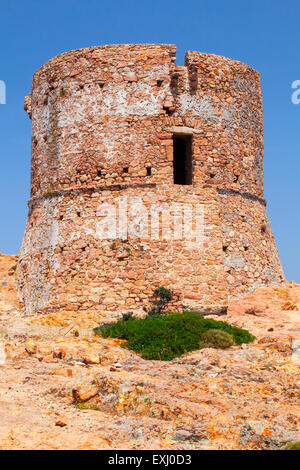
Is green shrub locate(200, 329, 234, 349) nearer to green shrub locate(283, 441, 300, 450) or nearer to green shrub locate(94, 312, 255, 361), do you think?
green shrub locate(94, 312, 255, 361)

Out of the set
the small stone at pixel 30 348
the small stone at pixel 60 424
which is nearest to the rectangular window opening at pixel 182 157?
the small stone at pixel 30 348

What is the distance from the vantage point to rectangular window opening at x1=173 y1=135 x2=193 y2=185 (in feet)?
59.2

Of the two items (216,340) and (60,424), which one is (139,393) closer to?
(60,424)

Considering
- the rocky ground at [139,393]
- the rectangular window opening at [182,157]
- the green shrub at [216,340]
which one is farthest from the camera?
the rectangular window opening at [182,157]

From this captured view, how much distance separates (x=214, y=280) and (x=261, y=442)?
834 centimetres

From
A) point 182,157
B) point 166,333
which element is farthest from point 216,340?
point 182,157

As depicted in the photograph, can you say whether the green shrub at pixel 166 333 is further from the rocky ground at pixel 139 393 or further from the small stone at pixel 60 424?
the small stone at pixel 60 424

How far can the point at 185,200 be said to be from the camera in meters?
17.2

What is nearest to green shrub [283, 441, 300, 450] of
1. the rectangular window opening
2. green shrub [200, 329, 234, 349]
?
green shrub [200, 329, 234, 349]

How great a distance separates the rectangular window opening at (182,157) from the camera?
1805cm

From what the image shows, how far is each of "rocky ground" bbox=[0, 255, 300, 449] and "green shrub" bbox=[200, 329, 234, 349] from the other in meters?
0.33

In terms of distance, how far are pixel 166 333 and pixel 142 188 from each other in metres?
4.73

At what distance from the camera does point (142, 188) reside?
Result: 17203 mm

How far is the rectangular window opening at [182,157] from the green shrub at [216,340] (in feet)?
18.2
